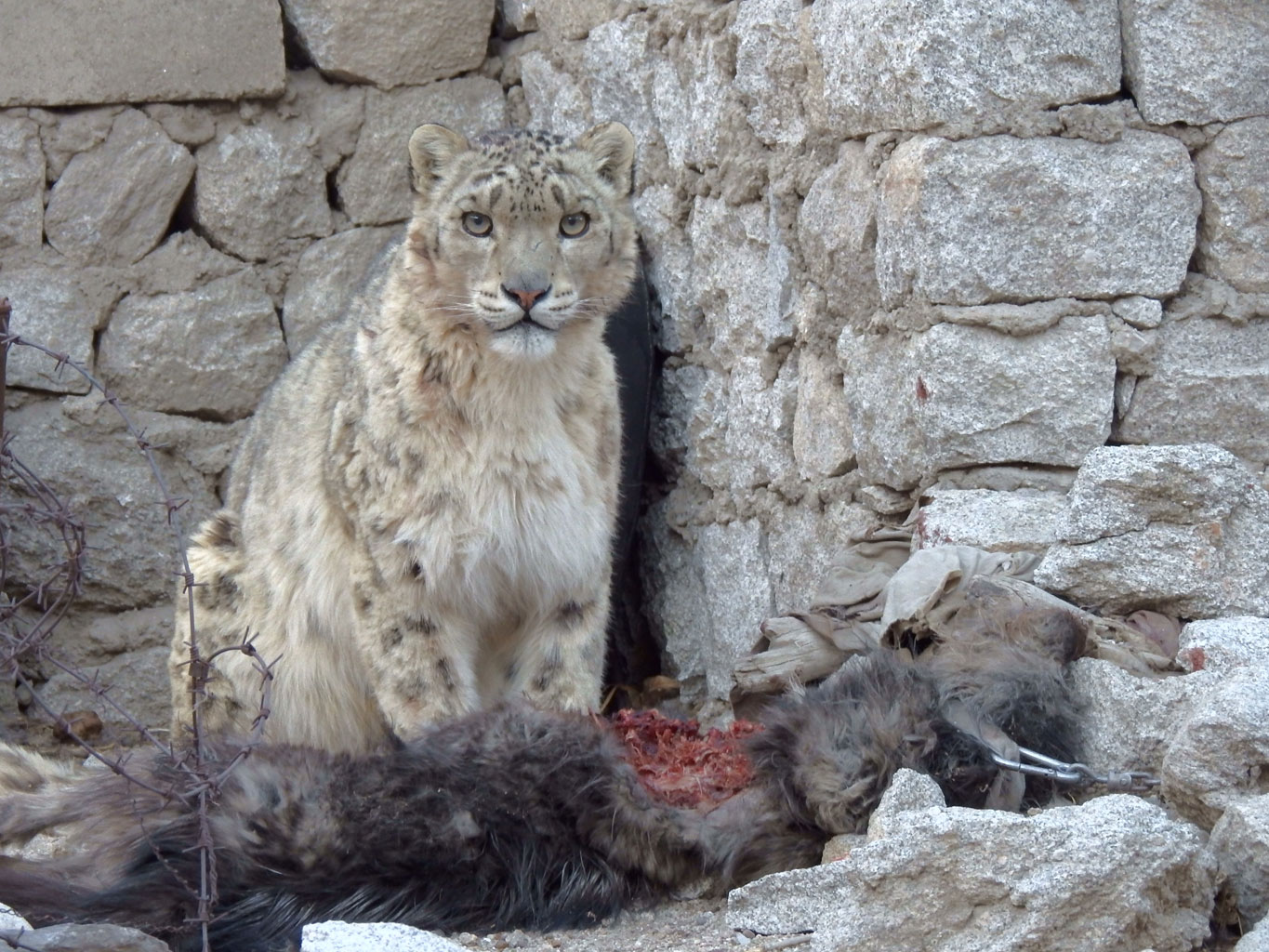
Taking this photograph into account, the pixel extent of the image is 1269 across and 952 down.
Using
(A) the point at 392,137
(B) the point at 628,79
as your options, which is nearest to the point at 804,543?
(B) the point at 628,79

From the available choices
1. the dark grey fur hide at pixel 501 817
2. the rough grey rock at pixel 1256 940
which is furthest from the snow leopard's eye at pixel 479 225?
the rough grey rock at pixel 1256 940

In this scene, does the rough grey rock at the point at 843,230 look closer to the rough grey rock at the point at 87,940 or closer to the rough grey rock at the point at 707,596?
the rough grey rock at the point at 707,596

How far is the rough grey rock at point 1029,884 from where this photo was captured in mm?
2588

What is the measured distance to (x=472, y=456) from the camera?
175 inches

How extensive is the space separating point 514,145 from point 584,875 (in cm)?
219

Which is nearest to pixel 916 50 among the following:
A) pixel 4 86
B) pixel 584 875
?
pixel 584 875

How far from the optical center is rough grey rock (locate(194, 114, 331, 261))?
610 centimetres

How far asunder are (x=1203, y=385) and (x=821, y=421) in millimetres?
1112

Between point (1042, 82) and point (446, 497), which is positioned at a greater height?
point (1042, 82)

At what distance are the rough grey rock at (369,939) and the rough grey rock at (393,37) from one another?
14.0ft

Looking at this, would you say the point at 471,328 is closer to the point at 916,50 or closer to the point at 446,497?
the point at 446,497

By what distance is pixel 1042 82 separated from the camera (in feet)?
12.8

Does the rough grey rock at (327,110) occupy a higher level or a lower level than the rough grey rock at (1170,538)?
higher

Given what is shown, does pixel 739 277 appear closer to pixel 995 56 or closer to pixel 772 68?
pixel 772 68
